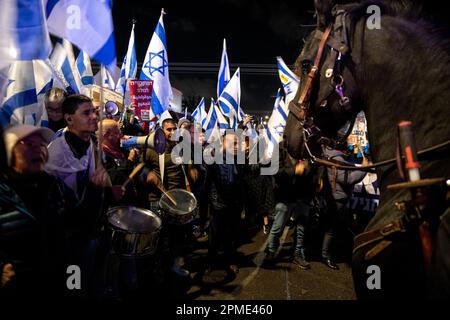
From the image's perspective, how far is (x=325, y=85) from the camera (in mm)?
2223

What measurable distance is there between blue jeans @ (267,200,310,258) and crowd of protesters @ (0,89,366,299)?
0.02 meters

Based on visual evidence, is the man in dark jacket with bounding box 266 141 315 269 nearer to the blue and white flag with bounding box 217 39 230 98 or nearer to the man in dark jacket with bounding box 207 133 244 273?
the man in dark jacket with bounding box 207 133 244 273

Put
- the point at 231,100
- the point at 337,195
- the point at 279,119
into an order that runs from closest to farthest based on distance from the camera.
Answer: the point at 337,195 < the point at 231,100 < the point at 279,119

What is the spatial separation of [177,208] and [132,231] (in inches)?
44.3

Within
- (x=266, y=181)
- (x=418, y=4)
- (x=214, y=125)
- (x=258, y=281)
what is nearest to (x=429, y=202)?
(x=418, y=4)

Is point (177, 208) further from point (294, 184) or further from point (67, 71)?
point (67, 71)

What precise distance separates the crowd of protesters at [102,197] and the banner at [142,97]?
0.81 metres

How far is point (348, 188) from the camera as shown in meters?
6.00

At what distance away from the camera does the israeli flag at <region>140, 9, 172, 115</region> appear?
7.86 metres

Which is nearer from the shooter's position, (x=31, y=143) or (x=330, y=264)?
(x=31, y=143)

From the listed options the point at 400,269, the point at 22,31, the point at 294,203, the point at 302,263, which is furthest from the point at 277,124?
the point at 400,269

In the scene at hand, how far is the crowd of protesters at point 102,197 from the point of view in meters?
2.15

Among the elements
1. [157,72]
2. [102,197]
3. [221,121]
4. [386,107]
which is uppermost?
[157,72]
